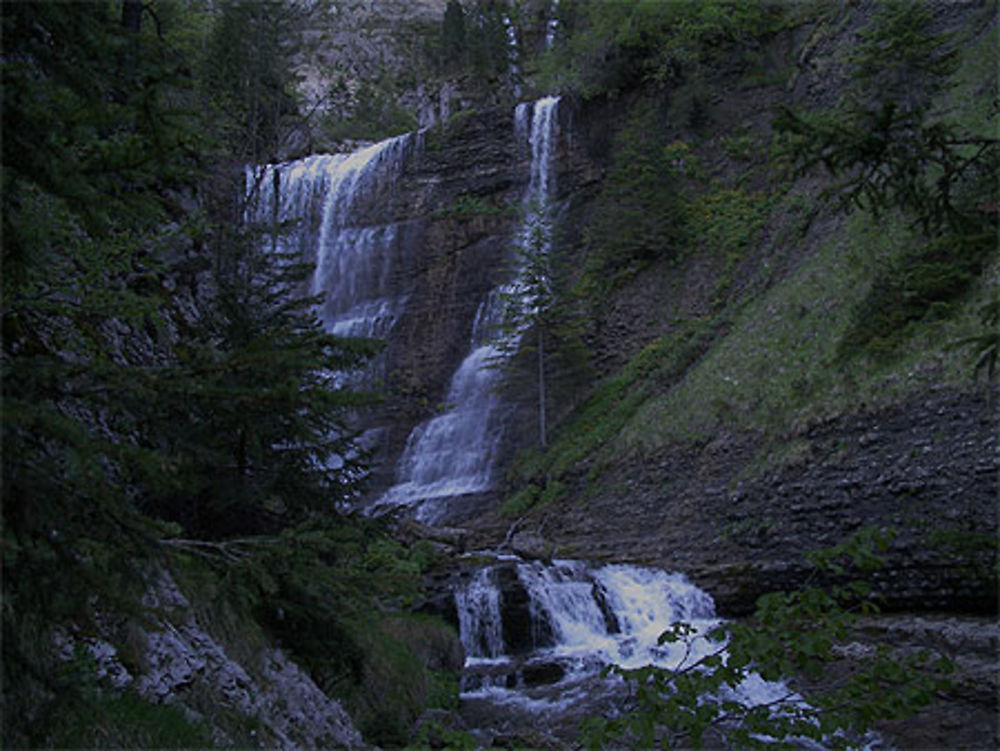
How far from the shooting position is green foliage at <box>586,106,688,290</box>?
2670 cm

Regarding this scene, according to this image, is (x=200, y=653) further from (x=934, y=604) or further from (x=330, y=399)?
(x=934, y=604)

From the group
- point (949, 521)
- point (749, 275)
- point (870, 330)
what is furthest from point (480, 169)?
point (949, 521)

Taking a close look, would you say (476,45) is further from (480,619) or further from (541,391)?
(480,619)

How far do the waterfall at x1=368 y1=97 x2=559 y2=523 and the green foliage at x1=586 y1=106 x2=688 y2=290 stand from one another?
2.94m

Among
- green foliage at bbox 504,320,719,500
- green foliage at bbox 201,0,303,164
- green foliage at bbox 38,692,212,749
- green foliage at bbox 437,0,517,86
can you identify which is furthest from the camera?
green foliage at bbox 437,0,517,86

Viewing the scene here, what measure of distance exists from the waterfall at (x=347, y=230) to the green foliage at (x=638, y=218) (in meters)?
8.81

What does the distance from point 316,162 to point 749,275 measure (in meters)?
22.2

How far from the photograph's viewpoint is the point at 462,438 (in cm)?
2489

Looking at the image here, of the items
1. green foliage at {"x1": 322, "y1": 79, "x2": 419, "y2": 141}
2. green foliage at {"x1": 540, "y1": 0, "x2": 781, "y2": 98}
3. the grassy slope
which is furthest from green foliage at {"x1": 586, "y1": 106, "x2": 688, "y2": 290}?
green foliage at {"x1": 322, "y1": 79, "x2": 419, "y2": 141}

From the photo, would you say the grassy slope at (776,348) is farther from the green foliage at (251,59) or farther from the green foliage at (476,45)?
the green foliage at (476,45)

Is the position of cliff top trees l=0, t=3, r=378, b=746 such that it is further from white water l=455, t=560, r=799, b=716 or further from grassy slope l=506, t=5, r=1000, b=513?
grassy slope l=506, t=5, r=1000, b=513

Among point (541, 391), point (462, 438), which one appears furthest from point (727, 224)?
point (462, 438)

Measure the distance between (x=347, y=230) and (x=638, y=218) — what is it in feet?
43.8

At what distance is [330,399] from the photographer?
10.9 ft
